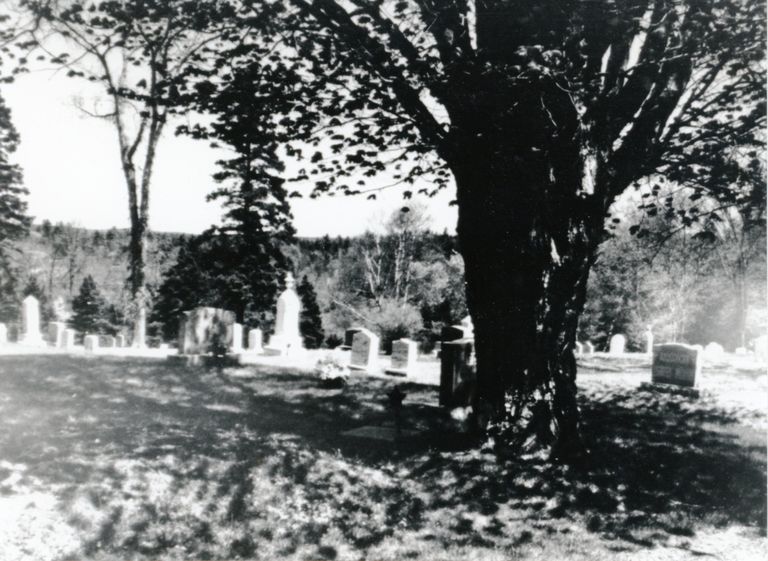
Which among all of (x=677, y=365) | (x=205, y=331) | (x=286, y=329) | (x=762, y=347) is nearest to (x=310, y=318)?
(x=286, y=329)

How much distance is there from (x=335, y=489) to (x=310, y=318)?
1610 inches

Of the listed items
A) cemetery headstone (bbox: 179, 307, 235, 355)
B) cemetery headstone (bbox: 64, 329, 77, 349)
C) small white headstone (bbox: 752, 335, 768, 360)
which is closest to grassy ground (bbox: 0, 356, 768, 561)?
cemetery headstone (bbox: 179, 307, 235, 355)

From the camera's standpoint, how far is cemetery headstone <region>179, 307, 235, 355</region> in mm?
15133

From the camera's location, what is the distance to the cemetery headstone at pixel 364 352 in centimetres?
1720

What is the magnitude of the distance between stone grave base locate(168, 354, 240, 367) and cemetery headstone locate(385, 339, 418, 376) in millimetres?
4563

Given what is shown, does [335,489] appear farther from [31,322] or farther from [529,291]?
[31,322]

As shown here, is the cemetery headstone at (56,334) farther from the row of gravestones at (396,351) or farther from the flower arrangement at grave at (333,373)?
the flower arrangement at grave at (333,373)

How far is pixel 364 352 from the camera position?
17344 millimetres

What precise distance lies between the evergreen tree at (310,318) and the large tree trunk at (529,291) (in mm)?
39515

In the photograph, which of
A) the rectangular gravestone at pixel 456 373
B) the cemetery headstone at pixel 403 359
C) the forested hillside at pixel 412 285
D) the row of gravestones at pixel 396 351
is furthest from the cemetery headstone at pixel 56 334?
the rectangular gravestone at pixel 456 373

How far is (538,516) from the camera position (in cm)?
602

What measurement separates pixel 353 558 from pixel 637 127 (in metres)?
6.66

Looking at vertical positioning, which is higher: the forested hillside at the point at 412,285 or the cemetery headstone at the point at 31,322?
the forested hillside at the point at 412,285

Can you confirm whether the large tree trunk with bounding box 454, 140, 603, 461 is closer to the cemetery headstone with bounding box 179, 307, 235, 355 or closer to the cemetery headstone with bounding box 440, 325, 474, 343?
the cemetery headstone with bounding box 440, 325, 474, 343
